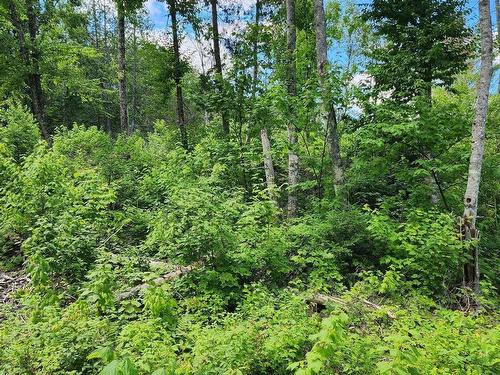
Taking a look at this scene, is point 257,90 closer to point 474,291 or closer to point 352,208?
point 352,208

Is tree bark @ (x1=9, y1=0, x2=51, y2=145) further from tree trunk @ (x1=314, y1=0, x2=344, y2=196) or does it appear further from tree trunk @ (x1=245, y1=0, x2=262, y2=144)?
tree trunk @ (x1=314, y1=0, x2=344, y2=196)

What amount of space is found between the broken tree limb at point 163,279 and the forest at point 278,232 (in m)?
0.03

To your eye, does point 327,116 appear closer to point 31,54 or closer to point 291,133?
point 291,133

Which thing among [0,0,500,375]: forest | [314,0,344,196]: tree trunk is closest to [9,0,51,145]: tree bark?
[0,0,500,375]: forest

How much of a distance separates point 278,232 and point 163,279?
7.79ft

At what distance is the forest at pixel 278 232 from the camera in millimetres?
3750

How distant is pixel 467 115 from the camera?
313 inches

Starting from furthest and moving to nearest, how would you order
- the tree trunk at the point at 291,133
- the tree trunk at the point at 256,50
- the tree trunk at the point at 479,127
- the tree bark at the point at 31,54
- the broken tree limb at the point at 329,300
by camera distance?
the tree bark at the point at 31,54 < the tree trunk at the point at 256,50 < the tree trunk at the point at 291,133 < the tree trunk at the point at 479,127 < the broken tree limb at the point at 329,300

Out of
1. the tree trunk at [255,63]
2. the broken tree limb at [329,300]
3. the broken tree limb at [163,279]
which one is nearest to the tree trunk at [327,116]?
the tree trunk at [255,63]

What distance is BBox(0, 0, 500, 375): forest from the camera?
3750mm

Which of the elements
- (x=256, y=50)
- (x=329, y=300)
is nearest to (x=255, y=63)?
(x=256, y=50)

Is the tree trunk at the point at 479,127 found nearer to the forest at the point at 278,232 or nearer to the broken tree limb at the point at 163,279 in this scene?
the forest at the point at 278,232

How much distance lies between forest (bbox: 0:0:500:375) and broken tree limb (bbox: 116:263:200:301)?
0.03 meters

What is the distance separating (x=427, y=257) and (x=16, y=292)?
7.12 m
